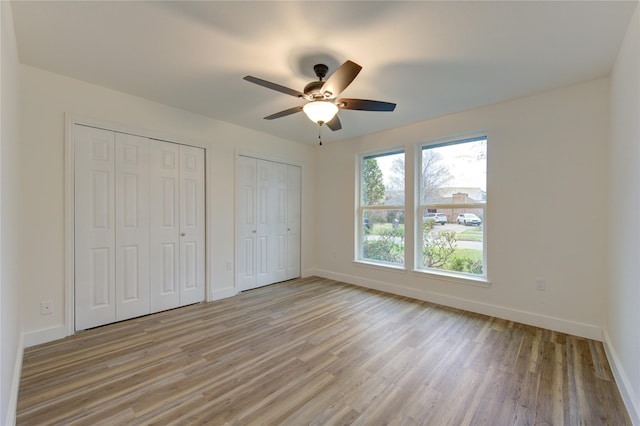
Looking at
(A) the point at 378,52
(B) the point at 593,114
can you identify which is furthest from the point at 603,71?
(A) the point at 378,52

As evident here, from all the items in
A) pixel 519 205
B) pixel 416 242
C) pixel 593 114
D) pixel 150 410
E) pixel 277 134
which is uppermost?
pixel 277 134

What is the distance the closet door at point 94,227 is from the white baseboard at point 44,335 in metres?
0.13

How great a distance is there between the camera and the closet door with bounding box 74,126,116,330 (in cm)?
275

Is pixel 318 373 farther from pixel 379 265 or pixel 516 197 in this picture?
pixel 516 197

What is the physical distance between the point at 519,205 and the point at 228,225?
3.69m

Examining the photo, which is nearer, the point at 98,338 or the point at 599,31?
the point at 599,31

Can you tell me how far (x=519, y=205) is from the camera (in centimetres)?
309

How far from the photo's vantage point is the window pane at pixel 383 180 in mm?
4238

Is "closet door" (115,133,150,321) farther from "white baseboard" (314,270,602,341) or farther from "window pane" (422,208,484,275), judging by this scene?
"window pane" (422,208,484,275)

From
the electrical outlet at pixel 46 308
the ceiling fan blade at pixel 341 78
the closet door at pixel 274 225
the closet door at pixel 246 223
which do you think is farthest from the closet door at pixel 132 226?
the ceiling fan blade at pixel 341 78

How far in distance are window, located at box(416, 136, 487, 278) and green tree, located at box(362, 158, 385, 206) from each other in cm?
70

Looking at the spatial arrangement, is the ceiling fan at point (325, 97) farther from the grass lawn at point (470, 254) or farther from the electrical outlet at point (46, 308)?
the electrical outlet at point (46, 308)

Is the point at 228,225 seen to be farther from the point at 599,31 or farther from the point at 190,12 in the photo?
the point at 599,31

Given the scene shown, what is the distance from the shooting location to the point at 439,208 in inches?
150
